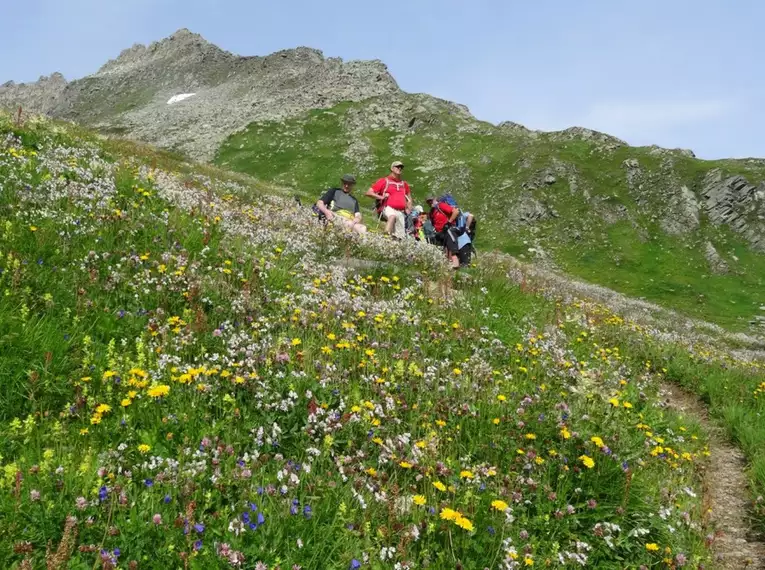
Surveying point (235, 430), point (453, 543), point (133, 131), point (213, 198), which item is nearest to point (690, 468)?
point (453, 543)

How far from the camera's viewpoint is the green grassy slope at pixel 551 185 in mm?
48656

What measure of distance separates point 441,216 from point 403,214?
1.61 meters

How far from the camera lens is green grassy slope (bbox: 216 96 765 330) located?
48.7m

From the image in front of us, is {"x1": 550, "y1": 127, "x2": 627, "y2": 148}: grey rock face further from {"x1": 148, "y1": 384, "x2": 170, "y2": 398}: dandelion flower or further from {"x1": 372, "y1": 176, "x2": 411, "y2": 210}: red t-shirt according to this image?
{"x1": 148, "y1": 384, "x2": 170, "y2": 398}: dandelion flower

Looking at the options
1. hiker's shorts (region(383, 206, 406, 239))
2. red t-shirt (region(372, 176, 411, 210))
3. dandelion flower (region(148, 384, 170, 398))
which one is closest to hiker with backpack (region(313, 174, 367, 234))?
hiker's shorts (region(383, 206, 406, 239))

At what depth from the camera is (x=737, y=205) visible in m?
56.5

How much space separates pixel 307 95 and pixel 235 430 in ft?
331

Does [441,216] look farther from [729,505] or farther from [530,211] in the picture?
[530,211]

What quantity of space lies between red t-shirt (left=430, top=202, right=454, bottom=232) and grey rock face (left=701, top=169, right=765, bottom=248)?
50805 millimetres

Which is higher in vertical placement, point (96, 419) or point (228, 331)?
point (228, 331)

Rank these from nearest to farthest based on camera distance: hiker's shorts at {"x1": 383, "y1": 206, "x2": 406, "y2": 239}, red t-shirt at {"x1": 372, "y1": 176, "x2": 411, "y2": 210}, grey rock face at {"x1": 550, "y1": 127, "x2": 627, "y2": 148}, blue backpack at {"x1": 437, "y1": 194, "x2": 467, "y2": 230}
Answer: blue backpack at {"x1": 437, "y1": 194, "x2": 467, "y2": 230} < hiker's shorts at {"x1": 383, "y1": 206, "x2": 406, "y2": 239} < red t-shirt at {"x1": 372, "y1": 176, "x2": 411, "y2": 210} < grey rock face at {"x1": 550, "y1": 127, "x2": 627, "y2": 148}

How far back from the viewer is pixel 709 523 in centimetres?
549

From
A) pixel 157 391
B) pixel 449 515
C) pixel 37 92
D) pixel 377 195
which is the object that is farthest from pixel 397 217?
pixel 37 92

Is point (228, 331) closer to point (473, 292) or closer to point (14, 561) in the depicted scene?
point (14, 561)
